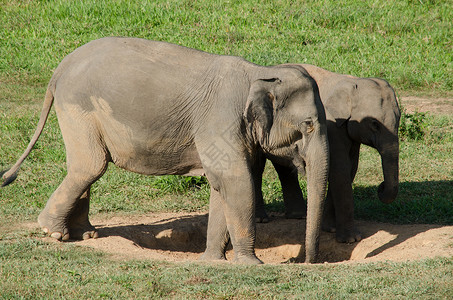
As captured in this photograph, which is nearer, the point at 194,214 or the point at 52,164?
the point at 194,214

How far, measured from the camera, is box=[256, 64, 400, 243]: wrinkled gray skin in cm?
737

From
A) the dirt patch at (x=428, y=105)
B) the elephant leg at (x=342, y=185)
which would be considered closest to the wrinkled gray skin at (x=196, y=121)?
the elephant leg at (x=342, y=185)

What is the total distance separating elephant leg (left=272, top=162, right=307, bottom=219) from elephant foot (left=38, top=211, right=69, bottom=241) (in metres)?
2.60

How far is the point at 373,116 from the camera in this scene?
24.4ft

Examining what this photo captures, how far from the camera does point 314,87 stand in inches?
254

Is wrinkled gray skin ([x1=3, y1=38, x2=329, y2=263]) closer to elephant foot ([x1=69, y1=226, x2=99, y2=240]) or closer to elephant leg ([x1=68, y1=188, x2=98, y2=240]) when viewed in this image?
elephant leg ([x1=68, y1=188, x2=98, y2=240])

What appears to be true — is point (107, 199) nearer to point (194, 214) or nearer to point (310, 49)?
point (194, 214)

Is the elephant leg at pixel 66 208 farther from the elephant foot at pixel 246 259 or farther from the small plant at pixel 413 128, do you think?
the small plant at pixel 413 128

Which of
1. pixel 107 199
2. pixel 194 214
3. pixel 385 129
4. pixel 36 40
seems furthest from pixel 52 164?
pixel 36 40

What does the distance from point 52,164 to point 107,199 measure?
1279mm

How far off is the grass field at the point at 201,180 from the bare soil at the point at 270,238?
14.7 inches

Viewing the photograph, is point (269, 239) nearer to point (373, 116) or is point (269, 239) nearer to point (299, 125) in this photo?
point (373, 116)

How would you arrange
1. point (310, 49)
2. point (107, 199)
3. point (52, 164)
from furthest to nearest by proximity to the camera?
point (310, 49) → point (52, 164) → point (107, 199)

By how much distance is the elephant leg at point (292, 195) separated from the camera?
328 inches
